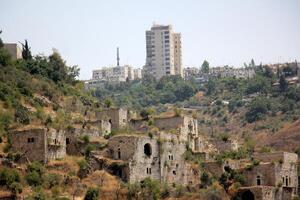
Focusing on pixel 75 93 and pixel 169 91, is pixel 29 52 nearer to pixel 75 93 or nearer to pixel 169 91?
pixel 75 93

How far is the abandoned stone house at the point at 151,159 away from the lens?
77875 millimetres

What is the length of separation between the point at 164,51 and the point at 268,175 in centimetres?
9334

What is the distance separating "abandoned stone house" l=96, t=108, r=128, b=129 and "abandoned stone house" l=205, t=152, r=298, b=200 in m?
7.89

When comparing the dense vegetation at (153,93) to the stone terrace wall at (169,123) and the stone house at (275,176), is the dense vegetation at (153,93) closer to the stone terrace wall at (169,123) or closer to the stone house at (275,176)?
the stone terrace wall at (169,123)

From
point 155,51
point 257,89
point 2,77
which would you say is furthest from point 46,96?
point 155,51

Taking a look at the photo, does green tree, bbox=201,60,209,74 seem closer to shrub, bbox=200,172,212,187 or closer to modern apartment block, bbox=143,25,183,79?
modern apartment block, bbox=143,25,183,79

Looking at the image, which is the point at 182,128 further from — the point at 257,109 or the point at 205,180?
the point at 257,109

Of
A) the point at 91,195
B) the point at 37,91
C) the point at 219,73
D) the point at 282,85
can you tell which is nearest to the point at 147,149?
the point at 91,195

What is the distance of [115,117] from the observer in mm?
86938

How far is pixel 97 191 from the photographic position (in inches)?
2913

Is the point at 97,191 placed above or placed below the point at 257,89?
below

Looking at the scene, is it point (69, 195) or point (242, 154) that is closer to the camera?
point (69, 195)

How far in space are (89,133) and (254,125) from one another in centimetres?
4326

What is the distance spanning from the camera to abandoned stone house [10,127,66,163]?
7619cm
